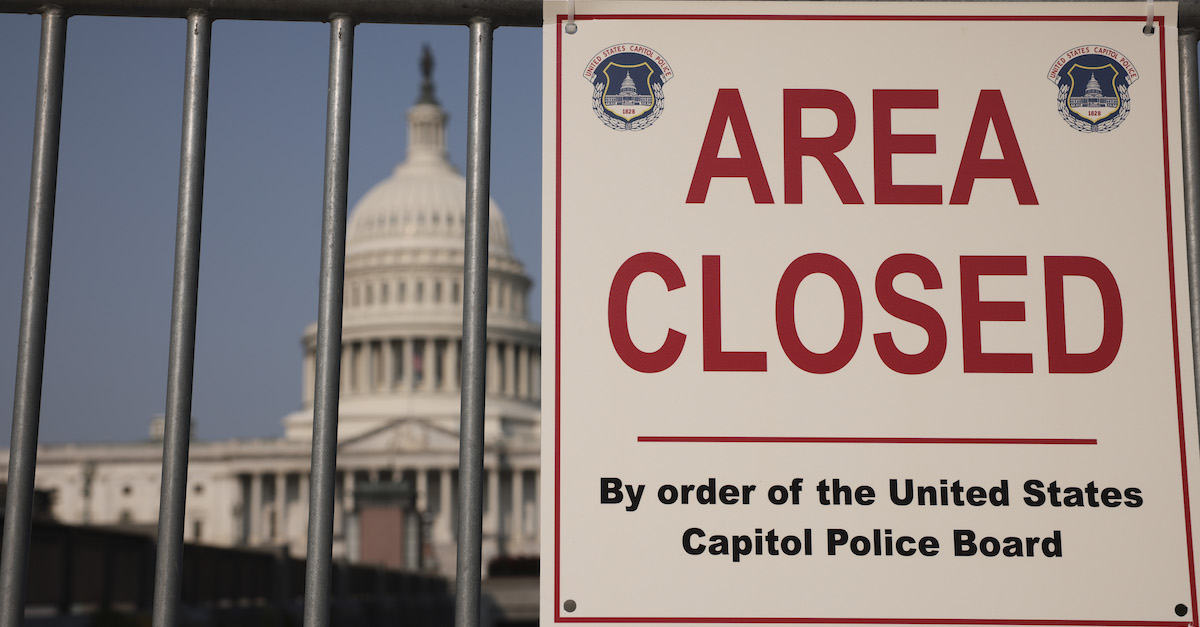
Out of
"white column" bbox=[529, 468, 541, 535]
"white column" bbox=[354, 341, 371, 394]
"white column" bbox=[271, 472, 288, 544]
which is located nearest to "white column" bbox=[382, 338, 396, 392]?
"white column" bbox=[354, 341, 371, 394]

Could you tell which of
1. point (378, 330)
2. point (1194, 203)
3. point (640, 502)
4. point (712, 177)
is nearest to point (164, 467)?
point (640, 502)

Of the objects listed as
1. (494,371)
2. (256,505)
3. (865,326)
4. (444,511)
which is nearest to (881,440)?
(865,326)

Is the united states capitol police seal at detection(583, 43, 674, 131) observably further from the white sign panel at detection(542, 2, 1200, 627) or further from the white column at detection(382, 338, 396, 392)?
the white column at detection(382, 338, 396, 392)

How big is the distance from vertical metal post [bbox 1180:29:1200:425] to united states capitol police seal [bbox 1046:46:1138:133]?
133mm

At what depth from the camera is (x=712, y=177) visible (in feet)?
10.0

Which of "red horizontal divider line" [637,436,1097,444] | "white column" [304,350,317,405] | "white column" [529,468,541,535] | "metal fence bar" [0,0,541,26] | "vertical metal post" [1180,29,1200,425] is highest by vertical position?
"white column" [304,350,317,405]

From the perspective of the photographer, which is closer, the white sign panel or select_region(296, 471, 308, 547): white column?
the white sign panel

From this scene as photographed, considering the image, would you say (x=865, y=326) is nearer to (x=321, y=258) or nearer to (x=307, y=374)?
(x=321, y=258)

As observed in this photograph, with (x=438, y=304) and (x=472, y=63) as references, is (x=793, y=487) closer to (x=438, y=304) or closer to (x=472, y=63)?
(x=472, y=63)

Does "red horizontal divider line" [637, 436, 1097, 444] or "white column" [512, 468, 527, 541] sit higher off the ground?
"red horizontal divider line" [637, 436, 1097, 444]

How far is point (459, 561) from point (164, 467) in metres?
0.67

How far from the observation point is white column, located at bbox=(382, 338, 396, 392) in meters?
101

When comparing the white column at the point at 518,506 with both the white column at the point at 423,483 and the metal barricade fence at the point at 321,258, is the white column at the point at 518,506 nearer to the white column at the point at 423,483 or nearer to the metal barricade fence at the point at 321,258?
the white column at the point at 423,483

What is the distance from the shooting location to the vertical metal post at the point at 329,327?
2.86 metres
